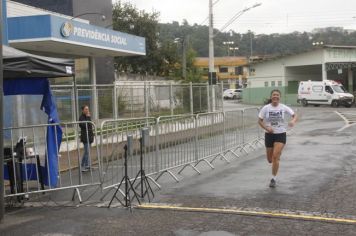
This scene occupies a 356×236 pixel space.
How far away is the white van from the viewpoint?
161ft

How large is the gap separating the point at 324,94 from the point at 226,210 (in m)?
44.6

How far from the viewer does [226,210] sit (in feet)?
25.8

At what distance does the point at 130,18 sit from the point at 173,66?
688 centimetres

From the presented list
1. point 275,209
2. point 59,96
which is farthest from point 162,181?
point 59,96

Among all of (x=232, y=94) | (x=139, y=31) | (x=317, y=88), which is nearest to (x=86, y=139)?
(x=317, y=88)

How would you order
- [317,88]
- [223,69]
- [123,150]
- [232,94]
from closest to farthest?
[123,150]
[317,88]
[232,94]
[223,69]

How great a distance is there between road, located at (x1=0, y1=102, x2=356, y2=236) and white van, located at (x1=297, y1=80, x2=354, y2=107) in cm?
3867

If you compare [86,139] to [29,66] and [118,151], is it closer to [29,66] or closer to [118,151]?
[118,151]

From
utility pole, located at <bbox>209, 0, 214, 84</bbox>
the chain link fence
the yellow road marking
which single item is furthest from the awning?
utility pole, located at <bbox>209, 0, 214, 84</bbox>

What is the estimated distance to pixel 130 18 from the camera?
59.1 metres

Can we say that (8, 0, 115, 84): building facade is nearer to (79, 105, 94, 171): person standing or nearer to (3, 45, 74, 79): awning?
(79, 105, 94, 171): person standing

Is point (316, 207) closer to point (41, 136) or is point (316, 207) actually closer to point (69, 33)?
point (41, 136)

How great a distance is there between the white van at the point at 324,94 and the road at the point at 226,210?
127ft

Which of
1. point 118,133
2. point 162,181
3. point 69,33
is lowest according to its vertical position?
point 162,181
